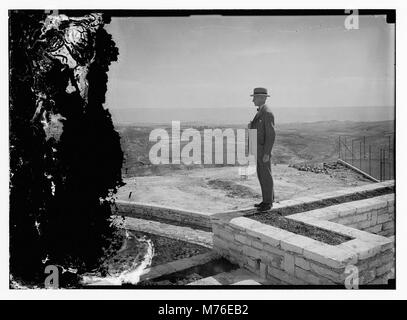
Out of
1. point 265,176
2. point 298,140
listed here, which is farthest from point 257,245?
point 298,140

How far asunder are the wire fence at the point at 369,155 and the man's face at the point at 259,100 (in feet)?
9.21

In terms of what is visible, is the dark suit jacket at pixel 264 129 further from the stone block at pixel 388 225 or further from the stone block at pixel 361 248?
the stone block at pixel 388 225

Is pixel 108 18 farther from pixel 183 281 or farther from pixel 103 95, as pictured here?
pixel 183 281

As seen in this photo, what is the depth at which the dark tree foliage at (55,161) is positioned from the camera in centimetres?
553

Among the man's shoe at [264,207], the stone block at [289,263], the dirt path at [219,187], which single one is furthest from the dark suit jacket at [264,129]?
the dirt path at [219,187]

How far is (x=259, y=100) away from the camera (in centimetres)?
573

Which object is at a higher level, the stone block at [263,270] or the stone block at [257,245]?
the stone block at [257,245]

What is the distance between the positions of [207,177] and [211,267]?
553cm

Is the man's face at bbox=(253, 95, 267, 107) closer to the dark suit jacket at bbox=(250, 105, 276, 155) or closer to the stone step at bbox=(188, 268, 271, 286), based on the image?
the dark suit jacket at bbox=(250, 105, 276, 155)

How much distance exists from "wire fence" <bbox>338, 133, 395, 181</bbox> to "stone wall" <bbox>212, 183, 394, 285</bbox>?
2517 mm

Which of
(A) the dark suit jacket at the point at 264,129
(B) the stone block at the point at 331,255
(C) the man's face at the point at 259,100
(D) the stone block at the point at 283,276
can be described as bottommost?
(D) the stone block at the point at 283,276

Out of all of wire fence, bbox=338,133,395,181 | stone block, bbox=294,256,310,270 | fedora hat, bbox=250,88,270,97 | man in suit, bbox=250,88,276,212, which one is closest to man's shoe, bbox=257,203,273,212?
man in suit, bbox=250,88,276,212

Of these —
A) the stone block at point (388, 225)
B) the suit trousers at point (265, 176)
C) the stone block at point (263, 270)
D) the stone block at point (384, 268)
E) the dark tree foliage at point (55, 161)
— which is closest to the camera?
the stone block at point (384, 268)
